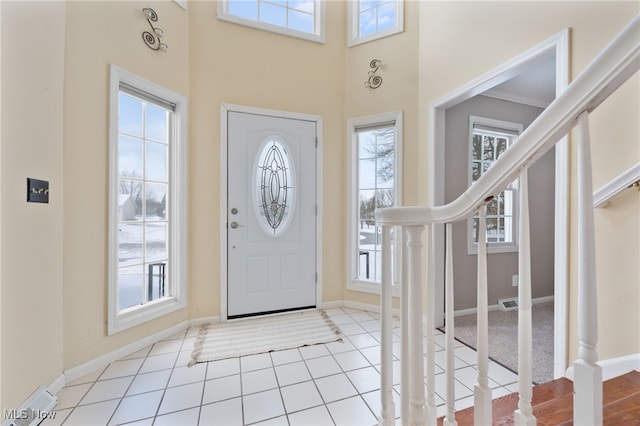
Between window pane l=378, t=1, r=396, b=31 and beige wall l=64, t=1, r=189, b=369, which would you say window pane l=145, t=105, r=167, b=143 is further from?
window pane l=378, t=1, r=396, b=31

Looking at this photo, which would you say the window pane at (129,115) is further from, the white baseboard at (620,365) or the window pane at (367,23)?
the white baseboard at (620,365)

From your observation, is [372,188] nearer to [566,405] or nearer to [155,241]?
[155,241]

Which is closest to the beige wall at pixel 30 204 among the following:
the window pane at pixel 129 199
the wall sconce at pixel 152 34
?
the window pane at pixel 129 199

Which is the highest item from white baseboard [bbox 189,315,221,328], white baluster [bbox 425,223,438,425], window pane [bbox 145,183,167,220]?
window pane [bbox 145,183,167,220]

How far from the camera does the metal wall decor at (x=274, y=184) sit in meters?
2.99

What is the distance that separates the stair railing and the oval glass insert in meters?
2.16

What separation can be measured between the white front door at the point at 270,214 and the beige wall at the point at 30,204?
4.30 feet

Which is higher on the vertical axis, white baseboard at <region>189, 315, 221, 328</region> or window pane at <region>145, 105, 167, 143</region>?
window pane at <region>145, 105, 167, 143</region>

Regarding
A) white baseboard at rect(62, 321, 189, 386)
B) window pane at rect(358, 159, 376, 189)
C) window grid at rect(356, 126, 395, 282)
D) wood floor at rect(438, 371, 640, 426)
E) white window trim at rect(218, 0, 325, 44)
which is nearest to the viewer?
wood floor at rect(438, 371, 640, 426)

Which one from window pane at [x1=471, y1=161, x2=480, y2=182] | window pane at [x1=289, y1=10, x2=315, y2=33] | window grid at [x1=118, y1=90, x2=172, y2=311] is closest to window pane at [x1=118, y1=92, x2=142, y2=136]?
window grid at [x1=118, y1=90, x2=172, y2=311]

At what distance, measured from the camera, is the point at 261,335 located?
2.49 m

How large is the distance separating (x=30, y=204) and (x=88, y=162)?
0.54m

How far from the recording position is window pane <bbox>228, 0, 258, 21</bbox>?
2889mm

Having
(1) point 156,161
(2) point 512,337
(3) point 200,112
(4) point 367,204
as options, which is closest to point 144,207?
(1) point 156,161
